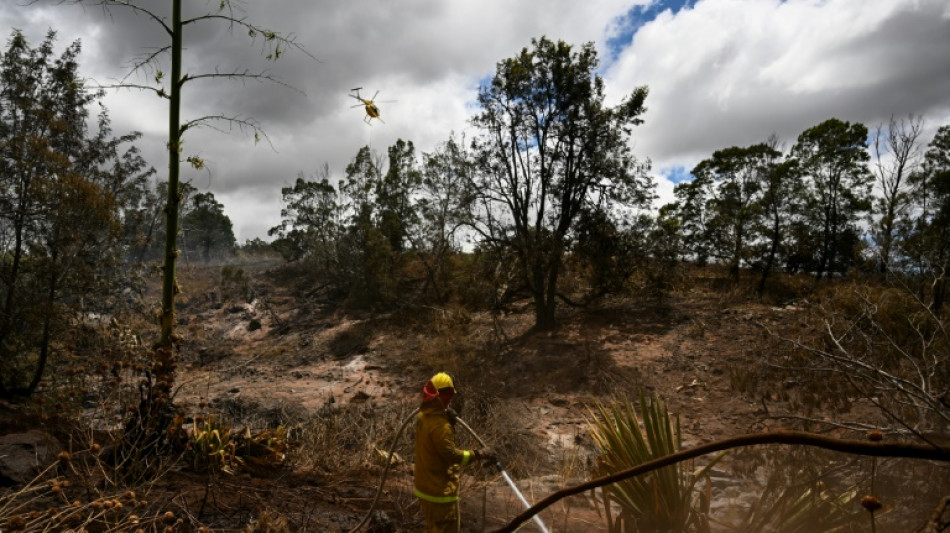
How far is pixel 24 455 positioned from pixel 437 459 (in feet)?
9.16

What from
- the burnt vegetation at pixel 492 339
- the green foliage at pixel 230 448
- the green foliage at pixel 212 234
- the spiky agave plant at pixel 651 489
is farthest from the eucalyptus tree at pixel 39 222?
the green foliage at pixel 212 234

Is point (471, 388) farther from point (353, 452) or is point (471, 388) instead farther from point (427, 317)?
point (427, 317)

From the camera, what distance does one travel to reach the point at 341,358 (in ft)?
50.1

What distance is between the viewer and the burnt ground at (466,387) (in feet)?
13.3

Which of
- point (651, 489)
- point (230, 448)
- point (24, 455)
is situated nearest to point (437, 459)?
point (651, 489)

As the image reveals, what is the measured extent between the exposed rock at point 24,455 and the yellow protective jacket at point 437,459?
2.36m

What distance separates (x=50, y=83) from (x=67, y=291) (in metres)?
4.12

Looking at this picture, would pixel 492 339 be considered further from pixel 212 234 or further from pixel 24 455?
pixel 212 234

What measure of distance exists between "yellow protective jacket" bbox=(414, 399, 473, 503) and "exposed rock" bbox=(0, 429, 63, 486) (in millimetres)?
2360

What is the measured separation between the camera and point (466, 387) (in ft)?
31.3

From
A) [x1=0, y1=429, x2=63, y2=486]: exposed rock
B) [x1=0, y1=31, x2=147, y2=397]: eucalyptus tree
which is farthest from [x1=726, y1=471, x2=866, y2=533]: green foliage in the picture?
[x1=0, y1=31, x2=147, y2=397]: eucalyptus tree

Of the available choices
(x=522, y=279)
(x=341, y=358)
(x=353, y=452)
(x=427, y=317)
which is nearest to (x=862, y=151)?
(x=522, y=279)

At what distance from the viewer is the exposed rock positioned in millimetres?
3082

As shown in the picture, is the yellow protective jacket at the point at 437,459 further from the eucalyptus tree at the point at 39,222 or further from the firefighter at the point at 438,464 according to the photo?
the eucalyptus tree at the point at 39,222
